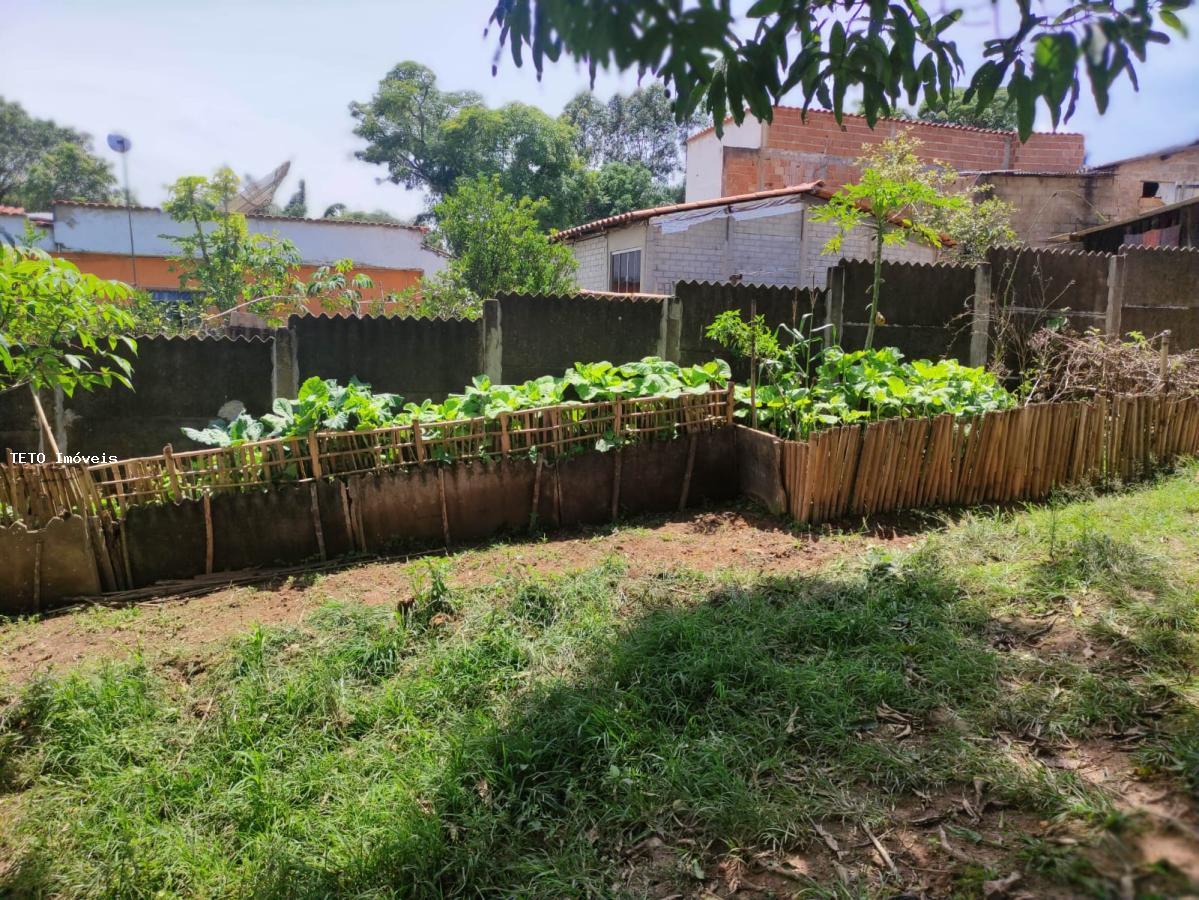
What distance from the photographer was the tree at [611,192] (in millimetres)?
25531

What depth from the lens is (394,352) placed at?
7.53 meters

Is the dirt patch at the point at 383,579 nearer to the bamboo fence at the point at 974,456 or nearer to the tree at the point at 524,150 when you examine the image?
the bamboo fence at the point at 974,456

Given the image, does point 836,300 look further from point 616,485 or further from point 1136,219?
point 1136,219

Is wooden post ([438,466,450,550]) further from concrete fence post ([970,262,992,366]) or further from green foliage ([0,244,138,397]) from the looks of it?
concrete fence post ([970,262,992,366])

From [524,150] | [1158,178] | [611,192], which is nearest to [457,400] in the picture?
[1158,178]

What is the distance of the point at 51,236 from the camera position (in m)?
18.6

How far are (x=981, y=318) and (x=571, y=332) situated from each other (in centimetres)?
458

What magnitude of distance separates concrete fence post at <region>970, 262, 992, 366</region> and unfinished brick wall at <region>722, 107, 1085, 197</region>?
30.1 feet

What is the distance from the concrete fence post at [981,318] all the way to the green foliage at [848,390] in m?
1.79

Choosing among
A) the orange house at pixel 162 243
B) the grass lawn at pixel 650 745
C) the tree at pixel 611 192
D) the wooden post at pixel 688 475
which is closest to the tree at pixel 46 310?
the grass lawn at pixel 650 745

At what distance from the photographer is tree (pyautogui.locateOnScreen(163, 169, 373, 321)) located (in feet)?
41.4

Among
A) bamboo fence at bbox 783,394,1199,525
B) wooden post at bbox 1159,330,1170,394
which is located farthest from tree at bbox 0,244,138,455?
wooden post at bbox 1159,330,1170,394

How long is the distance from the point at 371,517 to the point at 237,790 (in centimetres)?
266

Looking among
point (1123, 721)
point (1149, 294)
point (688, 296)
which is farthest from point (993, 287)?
point (1123, 721)
